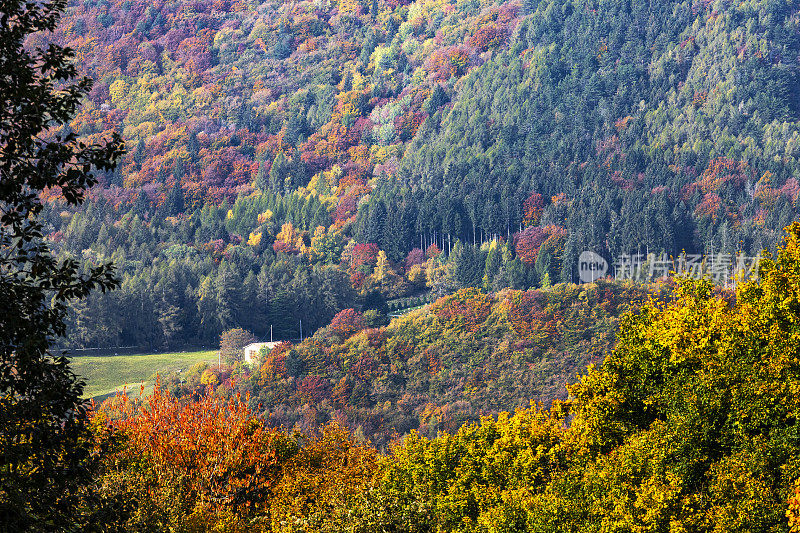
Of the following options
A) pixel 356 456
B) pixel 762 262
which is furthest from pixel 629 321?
pixel 356 456

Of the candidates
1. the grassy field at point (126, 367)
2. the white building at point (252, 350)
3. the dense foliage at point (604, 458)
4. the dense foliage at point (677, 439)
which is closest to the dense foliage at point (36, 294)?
the dense foliage at point (604, 458)

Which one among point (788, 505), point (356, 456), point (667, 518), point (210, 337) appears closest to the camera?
point (788, 505)

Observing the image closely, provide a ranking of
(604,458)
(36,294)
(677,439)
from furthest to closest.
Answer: (604,458) < (677,439) < (36,294)

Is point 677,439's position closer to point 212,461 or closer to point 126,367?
point 212,461

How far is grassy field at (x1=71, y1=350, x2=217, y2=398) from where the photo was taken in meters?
140

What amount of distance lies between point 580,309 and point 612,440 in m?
122

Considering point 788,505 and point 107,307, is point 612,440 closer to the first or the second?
point 788,505

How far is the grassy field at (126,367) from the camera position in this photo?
140000mm

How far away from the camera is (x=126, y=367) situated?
152500 mm

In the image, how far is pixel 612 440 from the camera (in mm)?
32875

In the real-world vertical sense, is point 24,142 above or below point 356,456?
above

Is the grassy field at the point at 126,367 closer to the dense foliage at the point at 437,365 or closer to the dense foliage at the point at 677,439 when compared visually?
the dense foliage at the point at 437,365

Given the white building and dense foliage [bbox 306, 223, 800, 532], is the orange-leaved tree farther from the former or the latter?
the white building

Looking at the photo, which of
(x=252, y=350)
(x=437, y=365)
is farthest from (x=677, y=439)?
(x=252, y=350)
